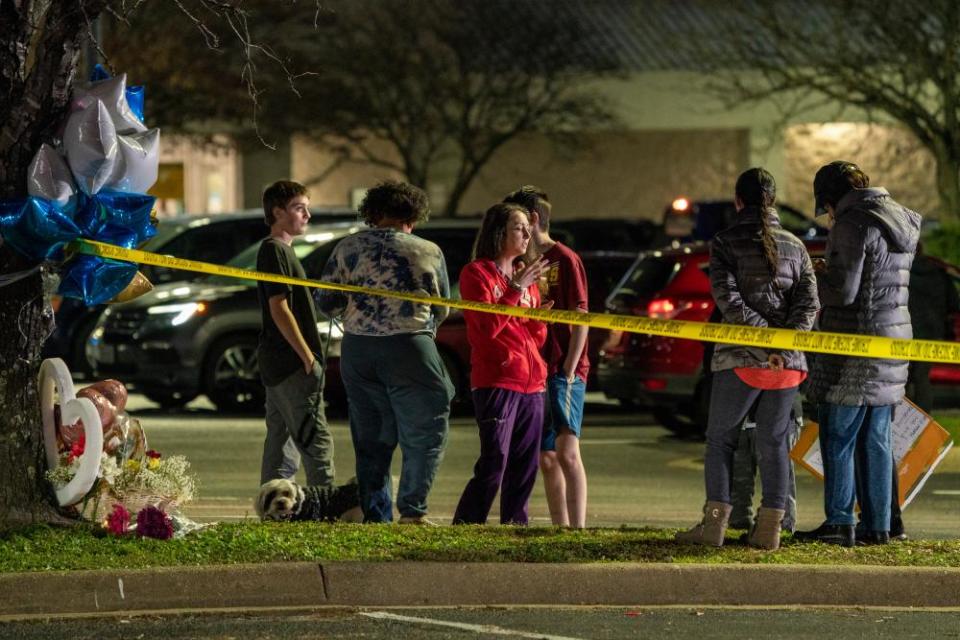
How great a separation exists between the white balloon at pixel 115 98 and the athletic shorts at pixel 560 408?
2404mm

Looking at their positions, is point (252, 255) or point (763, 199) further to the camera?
point (252, 255)

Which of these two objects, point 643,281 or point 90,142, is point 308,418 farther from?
point 643,281

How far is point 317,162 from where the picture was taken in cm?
4019

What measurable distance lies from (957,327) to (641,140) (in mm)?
27008

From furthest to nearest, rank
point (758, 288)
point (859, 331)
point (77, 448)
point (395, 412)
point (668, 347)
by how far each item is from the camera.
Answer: point (668, 347) < point (395, 412) < point (77, 448) < point (859, 331) < point (758, 288)

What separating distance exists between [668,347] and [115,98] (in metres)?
7.03

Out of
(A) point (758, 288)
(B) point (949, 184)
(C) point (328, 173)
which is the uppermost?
(C) point (328, 173)

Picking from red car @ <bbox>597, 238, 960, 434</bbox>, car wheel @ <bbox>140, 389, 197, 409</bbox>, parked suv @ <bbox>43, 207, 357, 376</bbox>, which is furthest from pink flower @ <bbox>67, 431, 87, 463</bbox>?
parked suv @ <bbox>43, 207, 357, 376</bbox>

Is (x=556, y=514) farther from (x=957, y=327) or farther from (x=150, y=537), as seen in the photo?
(x=957, y=327)

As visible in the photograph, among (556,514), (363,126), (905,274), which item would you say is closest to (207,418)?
(556,514)

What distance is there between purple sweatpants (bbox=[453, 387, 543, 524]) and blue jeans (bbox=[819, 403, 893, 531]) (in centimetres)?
140

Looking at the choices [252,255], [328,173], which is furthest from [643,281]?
[328,173]

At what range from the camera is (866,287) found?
8.36 m

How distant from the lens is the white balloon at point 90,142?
27.1 feet
